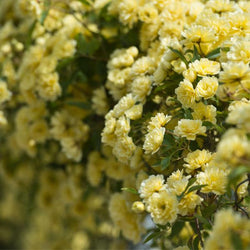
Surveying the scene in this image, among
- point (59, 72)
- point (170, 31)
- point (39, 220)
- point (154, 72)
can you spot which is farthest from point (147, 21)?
point (39, 220)

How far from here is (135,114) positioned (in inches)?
46.9

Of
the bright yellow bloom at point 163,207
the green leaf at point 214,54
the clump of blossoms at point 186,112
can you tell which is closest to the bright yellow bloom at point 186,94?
the clump of blossoms at point 186,112

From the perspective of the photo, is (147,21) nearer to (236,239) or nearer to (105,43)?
(105,43)

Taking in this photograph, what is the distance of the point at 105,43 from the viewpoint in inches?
65.0

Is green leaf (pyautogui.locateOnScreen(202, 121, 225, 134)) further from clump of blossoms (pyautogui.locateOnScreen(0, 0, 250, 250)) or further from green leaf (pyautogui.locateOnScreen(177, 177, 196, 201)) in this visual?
green leaf (pyautogui.locateOnScreen(177, 177, 196, 201))

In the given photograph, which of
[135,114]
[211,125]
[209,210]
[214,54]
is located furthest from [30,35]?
[209,210]

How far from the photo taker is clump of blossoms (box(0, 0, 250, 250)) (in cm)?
97

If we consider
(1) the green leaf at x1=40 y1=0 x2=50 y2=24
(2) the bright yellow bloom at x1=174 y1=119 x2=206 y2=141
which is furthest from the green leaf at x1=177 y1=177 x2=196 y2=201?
(1) the green leaf at x1=40 y1=0 x2=50 y2=24

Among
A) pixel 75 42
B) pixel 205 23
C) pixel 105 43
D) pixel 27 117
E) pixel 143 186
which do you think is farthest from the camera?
pixel 27 117

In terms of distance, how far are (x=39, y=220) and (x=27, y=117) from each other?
134 centimetres

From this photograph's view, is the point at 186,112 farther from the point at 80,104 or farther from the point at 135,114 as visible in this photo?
the point at 80,104

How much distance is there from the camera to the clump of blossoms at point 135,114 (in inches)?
38.0

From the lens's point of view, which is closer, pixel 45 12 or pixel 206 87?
pixel 206 87

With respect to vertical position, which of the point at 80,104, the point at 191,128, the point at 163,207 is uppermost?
the point at 191,128
